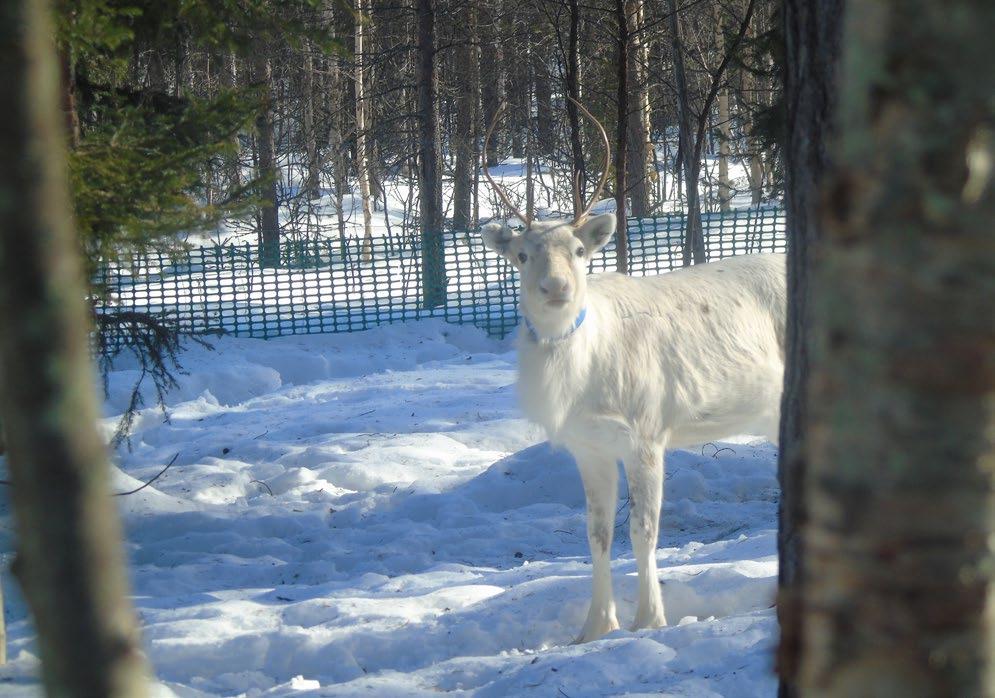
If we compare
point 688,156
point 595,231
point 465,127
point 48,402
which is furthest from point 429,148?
point 48,402

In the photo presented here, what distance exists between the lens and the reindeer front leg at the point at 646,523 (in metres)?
4.99

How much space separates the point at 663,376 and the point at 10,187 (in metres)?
4.69

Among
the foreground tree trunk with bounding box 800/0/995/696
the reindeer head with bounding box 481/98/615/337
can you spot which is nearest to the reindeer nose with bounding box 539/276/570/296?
the reindeer head with bounding box 481/98/615/337

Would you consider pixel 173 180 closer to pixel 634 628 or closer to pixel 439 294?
pixel 634 628

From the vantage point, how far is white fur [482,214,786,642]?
5.04 m

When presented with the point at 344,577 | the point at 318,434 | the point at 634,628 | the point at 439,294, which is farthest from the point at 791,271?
the point at 439,294

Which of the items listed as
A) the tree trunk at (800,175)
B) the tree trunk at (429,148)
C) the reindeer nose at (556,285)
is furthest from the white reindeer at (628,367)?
the tree trunk at (429,148)

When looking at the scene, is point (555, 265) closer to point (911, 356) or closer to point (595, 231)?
point (595, 231)

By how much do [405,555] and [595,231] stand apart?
2210mm

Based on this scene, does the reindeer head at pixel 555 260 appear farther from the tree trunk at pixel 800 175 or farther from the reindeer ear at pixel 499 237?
the tree trunk at pixel 800 175

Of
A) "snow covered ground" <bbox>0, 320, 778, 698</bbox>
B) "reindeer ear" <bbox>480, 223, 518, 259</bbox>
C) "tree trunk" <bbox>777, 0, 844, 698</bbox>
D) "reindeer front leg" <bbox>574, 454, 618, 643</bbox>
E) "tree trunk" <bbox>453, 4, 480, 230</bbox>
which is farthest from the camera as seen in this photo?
"tree trunk" <bbox>453, 4, 480, 230</bbox>

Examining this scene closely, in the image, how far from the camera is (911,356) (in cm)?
91

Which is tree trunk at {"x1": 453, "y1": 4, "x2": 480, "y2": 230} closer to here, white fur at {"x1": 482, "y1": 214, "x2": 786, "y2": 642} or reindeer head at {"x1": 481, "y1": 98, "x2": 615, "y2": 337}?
white fur at {"x1": 482, "y1": 214, "x2": 786, "y2": 642}

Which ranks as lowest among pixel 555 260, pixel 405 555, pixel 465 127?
pixel 405 555
